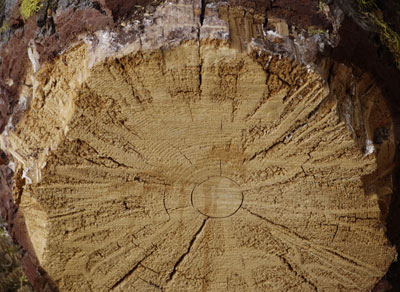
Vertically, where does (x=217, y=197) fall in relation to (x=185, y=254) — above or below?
above

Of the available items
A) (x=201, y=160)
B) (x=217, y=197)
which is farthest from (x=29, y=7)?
(x=217, y=197)

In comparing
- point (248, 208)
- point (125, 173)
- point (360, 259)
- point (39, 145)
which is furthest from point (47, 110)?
point (360, 259)

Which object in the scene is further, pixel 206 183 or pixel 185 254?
pixel 185 254

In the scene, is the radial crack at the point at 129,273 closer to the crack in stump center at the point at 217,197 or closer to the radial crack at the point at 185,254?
the radial crack at the point at 185,254

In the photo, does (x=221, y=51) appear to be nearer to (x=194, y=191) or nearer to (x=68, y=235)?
(x=194, y=191)

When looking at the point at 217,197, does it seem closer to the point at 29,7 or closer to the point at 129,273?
the point at 129,273

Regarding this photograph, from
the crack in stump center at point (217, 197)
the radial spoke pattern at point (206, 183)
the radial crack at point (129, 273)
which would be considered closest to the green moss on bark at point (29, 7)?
the radial spoke pattern at point (206, 183)

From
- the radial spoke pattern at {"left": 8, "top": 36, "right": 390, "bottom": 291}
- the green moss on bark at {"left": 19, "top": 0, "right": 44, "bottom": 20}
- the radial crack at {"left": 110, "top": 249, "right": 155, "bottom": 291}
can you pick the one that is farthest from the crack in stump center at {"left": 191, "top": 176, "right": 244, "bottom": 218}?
the green moss on bark at {"left": 19, "top": 0, "right": 44, "bottom": 20}

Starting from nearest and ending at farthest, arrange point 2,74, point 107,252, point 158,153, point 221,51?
point 221,51 < point 158,153 < point 107,252 < point 2,74

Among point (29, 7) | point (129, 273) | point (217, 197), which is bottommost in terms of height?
point (129, 273)
